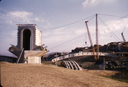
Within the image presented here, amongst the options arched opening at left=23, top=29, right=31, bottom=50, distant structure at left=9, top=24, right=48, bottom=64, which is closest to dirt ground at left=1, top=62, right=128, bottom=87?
distant structure at left=9, top=24, right=48, bottom=64

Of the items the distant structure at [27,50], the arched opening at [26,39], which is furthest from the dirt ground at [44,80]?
the arched opening at [26,39]

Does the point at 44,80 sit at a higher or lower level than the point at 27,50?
lower

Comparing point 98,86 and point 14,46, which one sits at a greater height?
point 14,46

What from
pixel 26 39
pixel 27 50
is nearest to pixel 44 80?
pixel 27 50

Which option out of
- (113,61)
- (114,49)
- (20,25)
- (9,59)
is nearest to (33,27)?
(20,25)

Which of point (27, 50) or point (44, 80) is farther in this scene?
point (27, 50)

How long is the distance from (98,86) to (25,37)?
76.4 feet

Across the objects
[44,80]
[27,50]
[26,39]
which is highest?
[26,39]

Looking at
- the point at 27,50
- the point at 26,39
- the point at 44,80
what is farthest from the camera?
the point at 26,39

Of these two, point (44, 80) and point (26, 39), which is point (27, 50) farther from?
point (44, 80)

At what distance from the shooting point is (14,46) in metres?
24.2

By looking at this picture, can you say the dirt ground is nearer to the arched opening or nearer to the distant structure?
the distant structure

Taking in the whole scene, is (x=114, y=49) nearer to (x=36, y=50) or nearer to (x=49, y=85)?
(x=36, y=50)

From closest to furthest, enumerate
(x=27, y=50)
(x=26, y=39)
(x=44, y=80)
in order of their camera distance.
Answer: (x=44, y=80)
(x=27, y=50)
(x=26, y=39)
